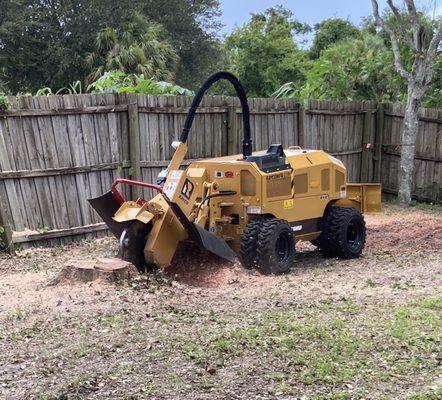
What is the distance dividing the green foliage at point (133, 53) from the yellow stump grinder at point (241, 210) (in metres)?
12.6

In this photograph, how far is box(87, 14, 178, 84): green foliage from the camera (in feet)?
69.8

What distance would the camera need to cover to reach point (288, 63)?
3052 cm

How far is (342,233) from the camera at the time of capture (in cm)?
925

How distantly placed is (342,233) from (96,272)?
388 centimetres

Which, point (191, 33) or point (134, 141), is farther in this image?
point (191, 33)

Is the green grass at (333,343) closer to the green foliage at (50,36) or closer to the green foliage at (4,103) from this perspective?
the green foliage at (4,103)

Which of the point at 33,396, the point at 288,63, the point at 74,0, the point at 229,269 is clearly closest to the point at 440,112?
the point at 229,269

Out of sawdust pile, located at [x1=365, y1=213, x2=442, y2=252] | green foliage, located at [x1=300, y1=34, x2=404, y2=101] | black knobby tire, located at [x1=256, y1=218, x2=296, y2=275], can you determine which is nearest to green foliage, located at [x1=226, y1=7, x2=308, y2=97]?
green foliage, located at [x1=300, y1=34, x2=404, y2=101]

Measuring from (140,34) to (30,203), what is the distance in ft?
49.7

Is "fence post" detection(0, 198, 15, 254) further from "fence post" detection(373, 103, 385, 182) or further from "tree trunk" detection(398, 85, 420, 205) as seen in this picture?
"fence post" detection(373, 103, 385, 182)

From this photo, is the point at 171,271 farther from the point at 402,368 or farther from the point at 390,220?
the point at 390,220

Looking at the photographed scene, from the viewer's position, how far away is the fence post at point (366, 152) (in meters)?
15.9

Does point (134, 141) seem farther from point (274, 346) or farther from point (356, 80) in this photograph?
point (356, 80)

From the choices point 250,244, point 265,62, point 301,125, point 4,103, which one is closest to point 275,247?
point 250,244
